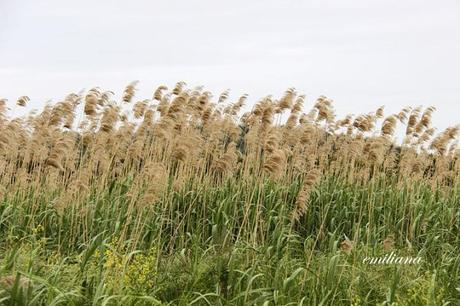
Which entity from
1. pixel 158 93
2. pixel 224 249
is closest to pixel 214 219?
pixel 224 249

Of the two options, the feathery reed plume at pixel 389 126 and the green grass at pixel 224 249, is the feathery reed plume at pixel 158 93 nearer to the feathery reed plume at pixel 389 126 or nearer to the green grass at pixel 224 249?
the green grass at pixel 224 249

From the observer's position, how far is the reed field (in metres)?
6.41

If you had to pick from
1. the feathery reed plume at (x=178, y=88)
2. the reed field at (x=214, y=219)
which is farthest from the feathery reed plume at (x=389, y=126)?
the feathery reed plume at (x=178, y=88)

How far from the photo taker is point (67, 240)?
8.82m

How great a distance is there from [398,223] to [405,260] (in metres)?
2.25

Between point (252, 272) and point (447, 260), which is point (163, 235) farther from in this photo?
point (447, 260)

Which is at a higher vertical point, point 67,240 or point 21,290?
point 21,290

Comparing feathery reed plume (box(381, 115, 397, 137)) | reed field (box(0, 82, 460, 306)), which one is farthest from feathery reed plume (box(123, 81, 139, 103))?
feathery reed plume (box(381, 115, 397, 137))

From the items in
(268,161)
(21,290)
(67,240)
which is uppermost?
(268,161)

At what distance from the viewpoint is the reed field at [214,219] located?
6410 millimetres

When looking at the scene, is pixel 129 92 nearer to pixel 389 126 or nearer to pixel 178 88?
pixel 178 88

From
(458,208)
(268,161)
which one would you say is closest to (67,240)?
(268,161)

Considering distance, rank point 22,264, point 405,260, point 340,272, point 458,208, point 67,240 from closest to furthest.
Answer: point 22,264 < point 340,272 < point 405,260 < point 67,240 < point 458,208

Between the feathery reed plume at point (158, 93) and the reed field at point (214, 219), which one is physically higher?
the feathery reed plume at point (158, 93)
